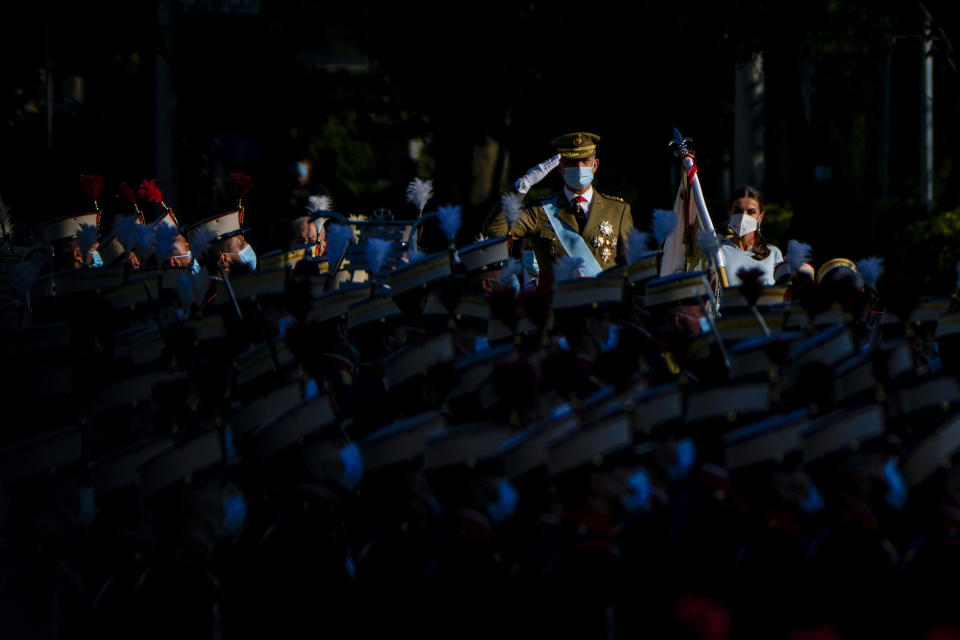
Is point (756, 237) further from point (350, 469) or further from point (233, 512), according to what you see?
point (233, 512)

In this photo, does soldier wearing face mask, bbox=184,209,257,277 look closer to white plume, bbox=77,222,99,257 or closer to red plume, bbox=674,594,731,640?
white plume, bbox=77,222,99,257

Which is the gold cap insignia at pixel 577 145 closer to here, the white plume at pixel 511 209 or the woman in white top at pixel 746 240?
the woman in white top at pixel 746 240

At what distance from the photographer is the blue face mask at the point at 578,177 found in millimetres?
7628

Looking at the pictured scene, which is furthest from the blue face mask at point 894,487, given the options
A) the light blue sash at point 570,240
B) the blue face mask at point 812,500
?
the light blue sash at point 570,240

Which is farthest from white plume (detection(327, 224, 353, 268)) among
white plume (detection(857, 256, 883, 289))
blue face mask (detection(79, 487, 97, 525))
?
white plume (detection(857, 256, 883, 289))

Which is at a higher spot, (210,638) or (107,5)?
(107,5)

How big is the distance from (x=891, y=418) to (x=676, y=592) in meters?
0.88

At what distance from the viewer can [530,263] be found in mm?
7316

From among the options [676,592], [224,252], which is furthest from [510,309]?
[224,252]

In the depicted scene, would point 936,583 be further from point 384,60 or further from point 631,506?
point 384,60

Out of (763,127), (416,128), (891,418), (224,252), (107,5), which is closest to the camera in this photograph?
(891,418)

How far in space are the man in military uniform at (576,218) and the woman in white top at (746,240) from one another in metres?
0.54

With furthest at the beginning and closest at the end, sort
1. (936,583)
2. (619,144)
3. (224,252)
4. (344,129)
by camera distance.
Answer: (344,129) → (619,144) → (224,252) → (936,583)

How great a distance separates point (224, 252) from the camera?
302 inches
